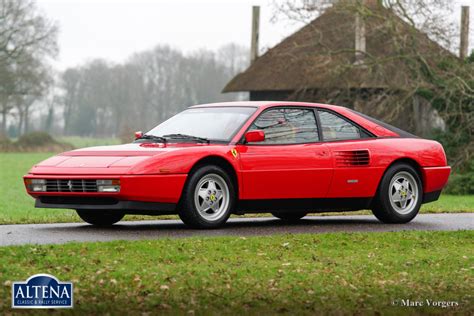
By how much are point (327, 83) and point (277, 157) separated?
23799 millimetres

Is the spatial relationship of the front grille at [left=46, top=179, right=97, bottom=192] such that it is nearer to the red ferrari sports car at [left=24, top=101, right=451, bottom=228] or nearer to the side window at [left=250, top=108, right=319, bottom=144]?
the red ferrari sports car at [left=24, top=101, right=451, bottom=228]

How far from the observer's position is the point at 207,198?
39.4 feet

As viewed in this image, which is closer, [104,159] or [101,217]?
[104,159]

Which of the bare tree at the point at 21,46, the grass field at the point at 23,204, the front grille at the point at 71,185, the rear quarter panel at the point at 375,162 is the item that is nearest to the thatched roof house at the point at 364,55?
the grass field at the point at 23,204

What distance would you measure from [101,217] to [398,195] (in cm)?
386

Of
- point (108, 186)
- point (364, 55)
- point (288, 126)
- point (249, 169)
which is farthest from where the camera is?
point (364, 55)

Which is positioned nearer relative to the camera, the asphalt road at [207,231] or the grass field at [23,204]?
the asphalt road at [207,231]

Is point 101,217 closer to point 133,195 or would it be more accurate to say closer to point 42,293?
point 133,195

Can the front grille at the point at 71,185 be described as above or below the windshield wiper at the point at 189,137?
below

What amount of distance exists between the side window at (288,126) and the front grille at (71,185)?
222cm

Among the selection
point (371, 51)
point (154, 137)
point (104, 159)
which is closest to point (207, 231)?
point (104, 159)

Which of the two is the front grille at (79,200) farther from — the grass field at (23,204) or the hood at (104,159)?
the grass field at (23,204)

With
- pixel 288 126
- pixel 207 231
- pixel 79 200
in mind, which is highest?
pixel 288 126

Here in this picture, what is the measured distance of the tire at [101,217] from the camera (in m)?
12.9
